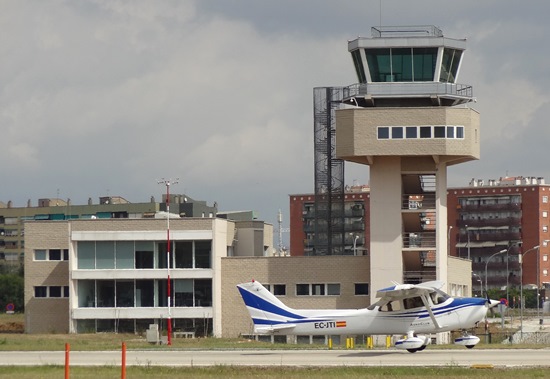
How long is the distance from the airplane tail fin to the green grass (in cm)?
1113

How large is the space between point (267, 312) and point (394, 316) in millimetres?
5613

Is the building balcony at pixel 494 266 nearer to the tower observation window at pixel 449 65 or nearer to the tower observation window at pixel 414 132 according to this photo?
the tower observation window at pixel 449 65

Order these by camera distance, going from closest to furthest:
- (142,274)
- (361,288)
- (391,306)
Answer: (391,306)
(361,288)
(142,274)

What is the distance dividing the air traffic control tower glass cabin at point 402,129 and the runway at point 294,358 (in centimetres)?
2047

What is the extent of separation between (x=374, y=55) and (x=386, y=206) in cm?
927

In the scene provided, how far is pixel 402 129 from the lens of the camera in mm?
71250

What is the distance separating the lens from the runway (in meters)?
43.2

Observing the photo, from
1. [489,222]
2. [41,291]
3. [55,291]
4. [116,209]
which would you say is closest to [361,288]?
[55,291]

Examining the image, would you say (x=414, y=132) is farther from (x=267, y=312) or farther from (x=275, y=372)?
(x=275, y=372)

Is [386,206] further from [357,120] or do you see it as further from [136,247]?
[136,247]

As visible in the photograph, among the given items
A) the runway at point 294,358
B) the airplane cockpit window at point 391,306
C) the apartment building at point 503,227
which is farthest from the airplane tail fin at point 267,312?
the apartment building at point 503,227

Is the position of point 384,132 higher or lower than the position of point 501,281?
higher

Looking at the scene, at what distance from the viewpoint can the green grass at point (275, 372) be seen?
124 ft

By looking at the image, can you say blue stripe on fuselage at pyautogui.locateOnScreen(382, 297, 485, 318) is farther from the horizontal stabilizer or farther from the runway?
the horizontal stabilizer
